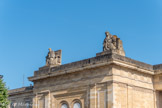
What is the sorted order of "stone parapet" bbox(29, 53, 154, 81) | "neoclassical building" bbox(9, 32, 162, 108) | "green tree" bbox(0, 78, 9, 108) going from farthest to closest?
"green tree" bbox(0, 78, 9, 108) < "stone parapet" bbox(29, 53, 154, 81) < "neoclassical building" bbox(9, 32, 162, 108)

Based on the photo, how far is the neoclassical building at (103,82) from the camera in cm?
2730

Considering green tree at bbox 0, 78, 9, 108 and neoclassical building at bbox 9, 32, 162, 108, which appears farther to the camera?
green tree at bbox 0, 78, 9, 108

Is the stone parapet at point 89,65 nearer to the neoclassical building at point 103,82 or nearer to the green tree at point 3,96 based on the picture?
the neoclassical building at point 103,82

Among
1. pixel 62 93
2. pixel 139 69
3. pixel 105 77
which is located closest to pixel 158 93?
pixel 139 69

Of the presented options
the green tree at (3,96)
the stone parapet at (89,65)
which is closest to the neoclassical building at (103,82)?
the stone parapet at (89,65)

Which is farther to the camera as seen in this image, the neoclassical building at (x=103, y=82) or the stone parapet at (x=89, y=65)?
the stone parapet at (x=89, y=65)

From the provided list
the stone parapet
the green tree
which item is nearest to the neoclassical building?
the stone parapet

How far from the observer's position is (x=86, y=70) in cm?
2903

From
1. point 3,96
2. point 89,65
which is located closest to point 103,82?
point 89,65

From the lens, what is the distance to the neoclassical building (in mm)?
27297

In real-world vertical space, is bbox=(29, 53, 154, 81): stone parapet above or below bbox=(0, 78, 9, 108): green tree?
above

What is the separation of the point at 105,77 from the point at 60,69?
5234mm

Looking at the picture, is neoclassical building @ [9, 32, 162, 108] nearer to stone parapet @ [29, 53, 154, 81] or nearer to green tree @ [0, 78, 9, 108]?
stone parapet @ [29, 53, 154, 81]

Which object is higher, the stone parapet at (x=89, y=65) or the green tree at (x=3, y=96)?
the stone parapet at (x=89, y=65)
